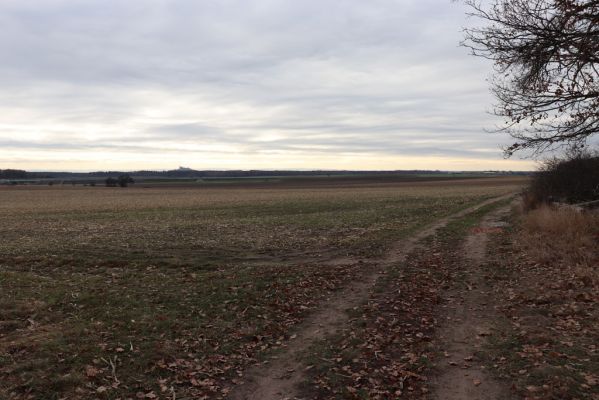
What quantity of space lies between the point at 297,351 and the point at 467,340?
2.75 meters

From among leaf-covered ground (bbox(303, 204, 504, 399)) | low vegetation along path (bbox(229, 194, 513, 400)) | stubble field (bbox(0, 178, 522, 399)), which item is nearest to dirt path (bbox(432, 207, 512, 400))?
leaf-covered ground (bbox(303, 204, 504, 399))

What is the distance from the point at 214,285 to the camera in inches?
452

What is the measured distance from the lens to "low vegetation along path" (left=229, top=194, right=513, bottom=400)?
6.03 metres

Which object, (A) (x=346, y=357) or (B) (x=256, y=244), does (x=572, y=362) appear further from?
(B) (x=256, y=244)

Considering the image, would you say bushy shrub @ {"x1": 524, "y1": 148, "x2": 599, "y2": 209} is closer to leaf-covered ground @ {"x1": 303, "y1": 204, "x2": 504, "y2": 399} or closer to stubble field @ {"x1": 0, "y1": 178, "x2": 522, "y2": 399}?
stubble field @ {"x1": 0, "y1": 178, "x2": 522, "y2": 399}

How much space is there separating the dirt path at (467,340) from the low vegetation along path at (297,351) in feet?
1.07

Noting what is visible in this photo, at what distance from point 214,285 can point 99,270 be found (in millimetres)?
4807

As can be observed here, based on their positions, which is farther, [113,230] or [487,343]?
[113,230]

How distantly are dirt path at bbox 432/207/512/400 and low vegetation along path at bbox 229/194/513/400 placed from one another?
1.07 feet

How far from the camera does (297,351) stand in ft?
23.9

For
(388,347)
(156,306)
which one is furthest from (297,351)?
(156,306)

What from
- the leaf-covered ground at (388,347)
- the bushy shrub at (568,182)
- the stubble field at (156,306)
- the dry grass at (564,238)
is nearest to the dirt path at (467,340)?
the leaf-covered ground at (388,347)

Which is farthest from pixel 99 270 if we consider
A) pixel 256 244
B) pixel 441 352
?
pixel 441 352

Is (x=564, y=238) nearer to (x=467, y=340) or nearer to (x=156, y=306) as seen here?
(x=467, y=340)
